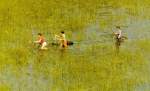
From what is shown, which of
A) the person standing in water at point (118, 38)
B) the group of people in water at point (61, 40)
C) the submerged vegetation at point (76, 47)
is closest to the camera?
the submerged vegetation at point (76, 47)

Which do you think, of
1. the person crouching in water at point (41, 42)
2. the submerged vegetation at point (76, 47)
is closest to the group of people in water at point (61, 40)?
the person crouching in water at point (41, 42)

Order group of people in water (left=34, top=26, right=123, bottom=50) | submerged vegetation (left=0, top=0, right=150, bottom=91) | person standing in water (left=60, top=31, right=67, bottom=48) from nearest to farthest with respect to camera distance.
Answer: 1. submerged vegetation (left=0, top=0, right=150, bottom=91)
2. group of people in water (left=34, top=26, right=123, bottom=50)
3. person standing in water (left=60, top=31, right=67, bottom=48)

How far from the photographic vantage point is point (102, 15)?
1697 inches

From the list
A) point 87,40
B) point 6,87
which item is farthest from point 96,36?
point 6,87

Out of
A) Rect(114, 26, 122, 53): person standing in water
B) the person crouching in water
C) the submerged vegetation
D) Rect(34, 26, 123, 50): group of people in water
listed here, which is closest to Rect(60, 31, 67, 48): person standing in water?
Rect(34, 26, 123, 50): group of people in water

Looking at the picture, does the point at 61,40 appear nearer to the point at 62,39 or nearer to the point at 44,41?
the point at 62,39

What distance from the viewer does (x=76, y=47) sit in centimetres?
3609

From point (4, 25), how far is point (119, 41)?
967 cm

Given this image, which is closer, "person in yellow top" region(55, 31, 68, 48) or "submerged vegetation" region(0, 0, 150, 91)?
"submerged vegetation" region(0, 0, 150, 91)

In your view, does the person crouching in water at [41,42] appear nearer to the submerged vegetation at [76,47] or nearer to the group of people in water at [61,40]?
the group of people in water at [61,40]

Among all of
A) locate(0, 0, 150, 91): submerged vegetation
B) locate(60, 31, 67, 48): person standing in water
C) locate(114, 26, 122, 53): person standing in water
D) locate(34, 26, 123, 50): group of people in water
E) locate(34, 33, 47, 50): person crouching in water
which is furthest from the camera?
locate(114, 26, 122, 53): person standing in water

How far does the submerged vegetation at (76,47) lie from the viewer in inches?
1209

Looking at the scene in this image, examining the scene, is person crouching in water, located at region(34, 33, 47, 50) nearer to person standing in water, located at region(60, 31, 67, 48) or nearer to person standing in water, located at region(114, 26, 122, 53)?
person standing in water, located at region(60, 31, 67, 48)

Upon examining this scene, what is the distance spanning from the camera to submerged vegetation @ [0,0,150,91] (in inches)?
1209
